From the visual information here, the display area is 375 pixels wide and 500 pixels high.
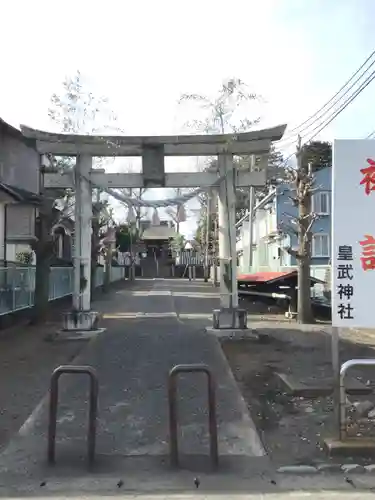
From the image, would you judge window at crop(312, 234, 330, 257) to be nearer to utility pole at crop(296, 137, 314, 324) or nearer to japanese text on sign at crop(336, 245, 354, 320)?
utility pole at crop(296, 137, 314, 324)

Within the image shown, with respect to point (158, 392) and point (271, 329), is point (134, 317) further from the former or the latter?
point (158, 392)

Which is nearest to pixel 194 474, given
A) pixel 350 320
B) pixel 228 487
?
pixel 228 487

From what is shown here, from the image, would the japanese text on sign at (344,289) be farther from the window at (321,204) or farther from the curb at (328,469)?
the window at (321,204)

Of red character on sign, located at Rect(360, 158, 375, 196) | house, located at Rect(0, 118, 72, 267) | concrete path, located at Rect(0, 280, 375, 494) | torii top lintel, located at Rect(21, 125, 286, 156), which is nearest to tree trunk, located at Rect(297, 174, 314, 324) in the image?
torii top lintel, located at Rect(21, 125, 286, 156)

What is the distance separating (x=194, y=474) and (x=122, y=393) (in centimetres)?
308

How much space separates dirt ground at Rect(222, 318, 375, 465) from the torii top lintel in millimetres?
4692

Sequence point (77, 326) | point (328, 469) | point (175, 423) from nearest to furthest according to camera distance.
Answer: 1. point (328, 469)
2. point (175, 423)
3. point (77, 326)

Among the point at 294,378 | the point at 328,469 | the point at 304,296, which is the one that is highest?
the point at 304,296

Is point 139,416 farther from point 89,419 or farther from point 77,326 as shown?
point 77,326

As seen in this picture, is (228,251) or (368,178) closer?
(368,178)

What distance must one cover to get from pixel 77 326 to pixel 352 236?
904 centimetres

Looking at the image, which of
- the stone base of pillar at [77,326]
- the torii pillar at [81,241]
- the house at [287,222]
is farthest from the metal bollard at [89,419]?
the house at [287,222]

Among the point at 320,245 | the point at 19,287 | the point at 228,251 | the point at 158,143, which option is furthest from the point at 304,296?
the point at 320,245

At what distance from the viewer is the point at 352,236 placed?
20.0 ft
